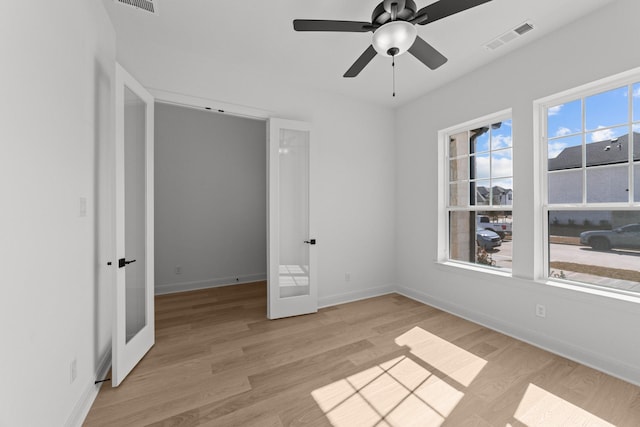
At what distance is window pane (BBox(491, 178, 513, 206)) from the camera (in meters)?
2.93

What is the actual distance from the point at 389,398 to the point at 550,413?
1.03 metres

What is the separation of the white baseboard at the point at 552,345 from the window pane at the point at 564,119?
1985 mm

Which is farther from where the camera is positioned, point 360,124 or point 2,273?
point 360,124

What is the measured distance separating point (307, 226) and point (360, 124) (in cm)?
182

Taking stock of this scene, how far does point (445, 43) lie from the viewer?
260 centimetres

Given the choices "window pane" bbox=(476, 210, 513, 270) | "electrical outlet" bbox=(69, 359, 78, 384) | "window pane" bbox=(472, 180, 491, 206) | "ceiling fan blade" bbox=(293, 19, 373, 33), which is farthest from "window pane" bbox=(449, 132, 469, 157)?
"electrical outlet" bbox=(69, 359, 78, 384)

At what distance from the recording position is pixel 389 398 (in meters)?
1.85

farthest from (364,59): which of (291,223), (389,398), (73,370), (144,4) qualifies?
(73,370)

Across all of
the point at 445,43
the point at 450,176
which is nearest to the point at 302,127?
the point at 445,43

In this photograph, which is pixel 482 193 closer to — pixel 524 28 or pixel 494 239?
pixel 494 239

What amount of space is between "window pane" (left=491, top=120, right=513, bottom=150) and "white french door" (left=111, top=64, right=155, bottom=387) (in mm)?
3826

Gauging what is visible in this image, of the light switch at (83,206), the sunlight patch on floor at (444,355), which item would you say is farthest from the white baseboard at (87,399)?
the sunlight patch on floor at (444,355)

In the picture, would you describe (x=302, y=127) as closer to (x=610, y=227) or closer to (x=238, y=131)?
(x=238, y=131)

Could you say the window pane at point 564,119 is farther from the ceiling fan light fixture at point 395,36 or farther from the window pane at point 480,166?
the ceiling fan light fixture at point 395,36
